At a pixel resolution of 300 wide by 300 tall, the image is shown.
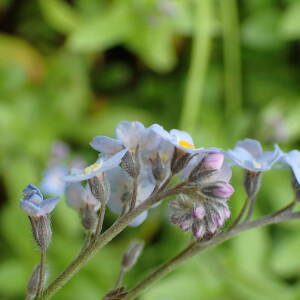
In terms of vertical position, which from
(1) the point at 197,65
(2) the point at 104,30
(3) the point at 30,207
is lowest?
(3) the point at 30,207

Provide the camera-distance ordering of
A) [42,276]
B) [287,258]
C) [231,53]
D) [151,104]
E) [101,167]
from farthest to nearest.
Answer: [151,104] < [231,53] < [287,258] < [42,276] < [101,167]

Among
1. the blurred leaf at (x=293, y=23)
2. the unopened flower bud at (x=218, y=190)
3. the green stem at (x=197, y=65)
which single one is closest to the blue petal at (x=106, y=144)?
the unopened flower bud at (x=218, y=190)

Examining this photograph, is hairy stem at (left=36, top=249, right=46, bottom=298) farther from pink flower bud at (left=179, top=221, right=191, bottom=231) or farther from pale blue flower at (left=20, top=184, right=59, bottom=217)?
pink flower bud at (left=179, top=221, right=191, bottom=231)

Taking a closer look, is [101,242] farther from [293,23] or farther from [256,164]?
[293,23]

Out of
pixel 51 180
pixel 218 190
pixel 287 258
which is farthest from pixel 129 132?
pixel 51 180

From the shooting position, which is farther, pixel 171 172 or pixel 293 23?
pixel 293 23

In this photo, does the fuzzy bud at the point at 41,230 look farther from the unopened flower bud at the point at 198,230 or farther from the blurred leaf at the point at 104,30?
the blurred leaf at the point at 104,30
